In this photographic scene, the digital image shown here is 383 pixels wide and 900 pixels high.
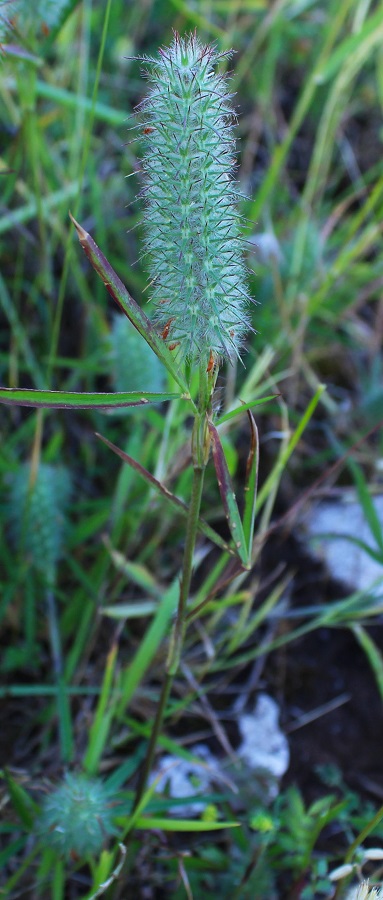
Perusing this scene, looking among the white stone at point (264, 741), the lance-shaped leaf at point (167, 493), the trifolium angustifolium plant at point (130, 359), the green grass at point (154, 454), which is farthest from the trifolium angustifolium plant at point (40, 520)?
the lance-shaped leaf at point (167, 493)

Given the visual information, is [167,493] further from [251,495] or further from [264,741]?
[264,741]

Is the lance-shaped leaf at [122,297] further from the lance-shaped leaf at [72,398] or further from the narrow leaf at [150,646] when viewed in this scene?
the narrow leaf at [150,646]

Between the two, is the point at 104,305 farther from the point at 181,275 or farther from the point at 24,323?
the point at 181,275

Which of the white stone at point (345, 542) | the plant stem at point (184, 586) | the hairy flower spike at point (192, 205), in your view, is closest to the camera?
the hairy flower spike at point (192, 205)

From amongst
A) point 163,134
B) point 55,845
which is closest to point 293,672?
point 55,845

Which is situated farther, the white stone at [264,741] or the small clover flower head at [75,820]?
the white stone at [264,741]

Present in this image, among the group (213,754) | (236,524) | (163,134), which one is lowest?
(213,754)

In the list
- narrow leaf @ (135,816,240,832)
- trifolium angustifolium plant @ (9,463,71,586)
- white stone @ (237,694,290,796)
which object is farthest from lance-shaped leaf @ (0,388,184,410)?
white stone @ (237,694,290,796)
